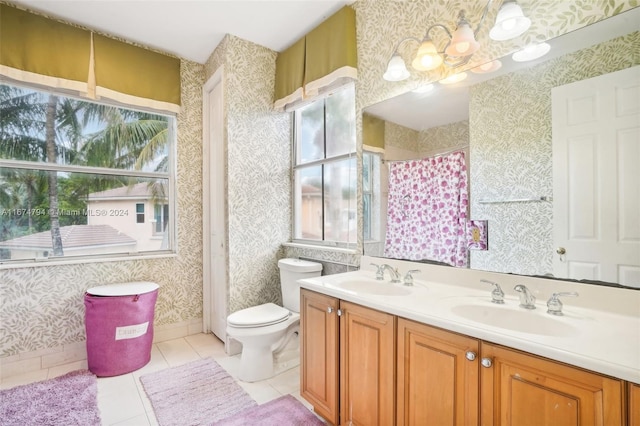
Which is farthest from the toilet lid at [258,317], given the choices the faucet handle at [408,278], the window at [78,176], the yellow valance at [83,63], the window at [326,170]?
the yellow valance at [83,63]

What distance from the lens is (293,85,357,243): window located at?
2.49 m

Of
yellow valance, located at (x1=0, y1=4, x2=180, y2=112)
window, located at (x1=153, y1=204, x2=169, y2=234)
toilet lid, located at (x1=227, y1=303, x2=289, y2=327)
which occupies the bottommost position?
toilet lid, located at (x1=227, y1=303, x2=289, y2=327)

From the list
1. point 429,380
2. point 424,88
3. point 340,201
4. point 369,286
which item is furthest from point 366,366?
point 424,88

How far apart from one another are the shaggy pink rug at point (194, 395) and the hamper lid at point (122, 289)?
63 centimetres

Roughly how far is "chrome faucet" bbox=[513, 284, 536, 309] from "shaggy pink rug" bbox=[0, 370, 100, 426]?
7.55 feet

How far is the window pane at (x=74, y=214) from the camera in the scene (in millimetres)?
2268

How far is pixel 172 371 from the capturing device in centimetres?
226

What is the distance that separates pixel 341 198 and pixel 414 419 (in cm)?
169

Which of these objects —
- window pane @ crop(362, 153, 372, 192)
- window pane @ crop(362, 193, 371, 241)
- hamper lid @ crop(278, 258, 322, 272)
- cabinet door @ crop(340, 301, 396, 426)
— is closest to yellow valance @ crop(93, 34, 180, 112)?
hamper lid @ crop(278, 258, 322, 272)

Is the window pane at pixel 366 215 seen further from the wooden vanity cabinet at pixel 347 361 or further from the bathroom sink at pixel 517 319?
the bathroom sink at pixel 517 319

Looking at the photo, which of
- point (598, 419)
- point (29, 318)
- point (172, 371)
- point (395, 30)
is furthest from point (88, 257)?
point (598, 419)

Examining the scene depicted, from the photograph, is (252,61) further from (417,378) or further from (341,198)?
(417,378)

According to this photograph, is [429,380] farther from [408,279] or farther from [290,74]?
[290,74]

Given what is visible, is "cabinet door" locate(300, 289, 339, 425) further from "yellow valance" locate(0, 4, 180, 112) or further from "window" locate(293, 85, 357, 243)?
"yellow valance" locate(0, 4, 180, 112)
